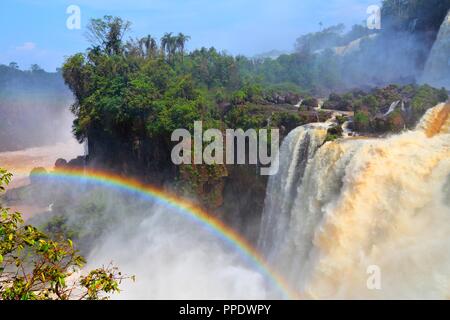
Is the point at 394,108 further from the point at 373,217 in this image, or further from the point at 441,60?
the point at 441,60

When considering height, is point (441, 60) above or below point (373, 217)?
above

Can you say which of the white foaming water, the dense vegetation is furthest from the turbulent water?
the white foaming water

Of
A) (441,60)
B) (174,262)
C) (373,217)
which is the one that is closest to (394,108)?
(373,217)

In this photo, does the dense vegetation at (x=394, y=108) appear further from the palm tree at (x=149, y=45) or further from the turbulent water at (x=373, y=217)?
the palm tree at (x=149, y=45)

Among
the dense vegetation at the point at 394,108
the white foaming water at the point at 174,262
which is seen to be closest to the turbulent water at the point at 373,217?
the dense vegetation at the point at 394,108

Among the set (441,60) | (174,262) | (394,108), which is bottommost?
(174,262)

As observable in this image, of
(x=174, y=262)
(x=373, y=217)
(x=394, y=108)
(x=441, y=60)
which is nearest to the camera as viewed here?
(x=373, y=217)

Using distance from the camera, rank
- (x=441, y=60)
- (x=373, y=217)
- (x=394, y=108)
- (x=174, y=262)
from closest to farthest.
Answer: (x=373, y=217) < (x=394, y=108) < (x=174, y=262) < (x=441, y=60)

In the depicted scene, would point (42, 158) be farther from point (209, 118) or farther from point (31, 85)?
point (31, 85)
